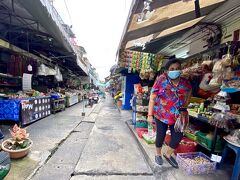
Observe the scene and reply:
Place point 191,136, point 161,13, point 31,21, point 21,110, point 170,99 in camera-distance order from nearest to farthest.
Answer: point 161,13 < point 170,99 < point 191,136 < point 31,21 < point 21,110

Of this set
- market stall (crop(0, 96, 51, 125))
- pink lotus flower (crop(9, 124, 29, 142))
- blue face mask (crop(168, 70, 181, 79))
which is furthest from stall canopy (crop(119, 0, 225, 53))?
market stall (crop(0, 96, 51, 125))

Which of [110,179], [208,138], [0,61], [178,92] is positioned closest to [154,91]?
[178,92]

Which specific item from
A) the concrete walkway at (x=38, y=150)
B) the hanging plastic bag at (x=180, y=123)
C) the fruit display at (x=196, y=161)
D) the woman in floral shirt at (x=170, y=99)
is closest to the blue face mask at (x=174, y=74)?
the woman in floral shirt at (x=170, y=99)

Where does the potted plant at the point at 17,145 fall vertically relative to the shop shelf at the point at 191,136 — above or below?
below

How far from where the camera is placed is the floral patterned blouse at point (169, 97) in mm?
2566

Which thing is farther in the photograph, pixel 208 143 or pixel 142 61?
pixel 142 61

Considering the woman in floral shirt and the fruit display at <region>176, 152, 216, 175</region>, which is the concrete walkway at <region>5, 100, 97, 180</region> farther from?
the fruit display at <region>176, 152, 216, 175</region>

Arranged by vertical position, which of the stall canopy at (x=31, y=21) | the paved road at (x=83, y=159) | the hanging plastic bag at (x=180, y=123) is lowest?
the paved road at (x=83, y=159)

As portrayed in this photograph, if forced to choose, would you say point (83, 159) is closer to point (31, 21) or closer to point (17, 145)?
point (17, 145)

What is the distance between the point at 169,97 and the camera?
2.60 metres

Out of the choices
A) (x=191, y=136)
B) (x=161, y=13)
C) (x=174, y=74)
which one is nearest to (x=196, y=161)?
(x=191, y=136)

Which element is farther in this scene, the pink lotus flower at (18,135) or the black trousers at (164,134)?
the pink lotus flower at (18,135)

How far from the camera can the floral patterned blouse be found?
257 centimetres

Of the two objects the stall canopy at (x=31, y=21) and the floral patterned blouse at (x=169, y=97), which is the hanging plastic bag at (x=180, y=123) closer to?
the floral patterned blouse at (x=169, y=97)
